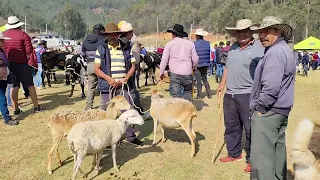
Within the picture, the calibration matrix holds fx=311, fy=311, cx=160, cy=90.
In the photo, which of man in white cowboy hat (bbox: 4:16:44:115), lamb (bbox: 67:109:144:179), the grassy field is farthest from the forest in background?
lamb (bbox: 67:109:144:179)

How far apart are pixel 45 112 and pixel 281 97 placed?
22.8ft

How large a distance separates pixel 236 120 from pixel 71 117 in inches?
108

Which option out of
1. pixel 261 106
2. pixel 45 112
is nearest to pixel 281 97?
pixel 261 106

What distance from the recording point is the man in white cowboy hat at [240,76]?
483 cm

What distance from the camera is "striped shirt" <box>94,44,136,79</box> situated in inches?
217

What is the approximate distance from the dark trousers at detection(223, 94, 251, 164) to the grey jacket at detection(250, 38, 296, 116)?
122cm

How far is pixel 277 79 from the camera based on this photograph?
349 centimetres

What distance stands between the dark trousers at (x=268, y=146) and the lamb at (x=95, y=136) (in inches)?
76.6

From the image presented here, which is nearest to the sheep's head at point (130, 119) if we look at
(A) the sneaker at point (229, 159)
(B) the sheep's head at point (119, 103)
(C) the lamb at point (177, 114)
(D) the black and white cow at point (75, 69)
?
(B) the sheep's head at point (119, 103)

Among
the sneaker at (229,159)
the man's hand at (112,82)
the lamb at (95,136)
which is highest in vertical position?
the man's hand at (112,82)

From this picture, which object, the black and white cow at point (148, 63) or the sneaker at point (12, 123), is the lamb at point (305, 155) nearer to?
the sneaker at point (12, 123)

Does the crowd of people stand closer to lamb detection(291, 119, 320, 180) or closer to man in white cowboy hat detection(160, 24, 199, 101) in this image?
man in white cowboy hat detection(160, 24, 199, 101)

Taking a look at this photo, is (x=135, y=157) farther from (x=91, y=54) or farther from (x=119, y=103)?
(x=91, y=54)

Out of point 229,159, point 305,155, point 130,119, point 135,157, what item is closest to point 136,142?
point 135,157
